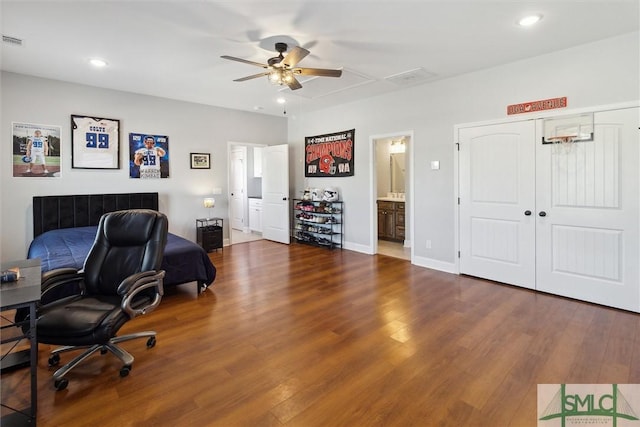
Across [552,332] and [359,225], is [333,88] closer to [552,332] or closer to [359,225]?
[359,225]

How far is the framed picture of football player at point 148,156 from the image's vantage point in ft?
17.7

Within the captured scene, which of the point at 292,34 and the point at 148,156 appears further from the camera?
the point at 148,156

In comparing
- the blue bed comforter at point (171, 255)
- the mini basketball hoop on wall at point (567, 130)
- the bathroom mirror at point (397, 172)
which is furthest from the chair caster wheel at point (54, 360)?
the bathroom mirror at point (397, 172)

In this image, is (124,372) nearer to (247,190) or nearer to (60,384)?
(60,384)

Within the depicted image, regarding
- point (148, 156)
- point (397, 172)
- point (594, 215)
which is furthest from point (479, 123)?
point (148, 156)

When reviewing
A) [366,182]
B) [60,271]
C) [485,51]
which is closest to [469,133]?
[485,51]

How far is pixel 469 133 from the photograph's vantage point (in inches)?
173

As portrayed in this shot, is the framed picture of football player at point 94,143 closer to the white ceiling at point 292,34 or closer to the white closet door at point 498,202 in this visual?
the white ceiling at point 292,34

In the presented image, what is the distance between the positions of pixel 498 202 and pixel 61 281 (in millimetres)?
4553

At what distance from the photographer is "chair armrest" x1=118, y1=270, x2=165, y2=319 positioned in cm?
226

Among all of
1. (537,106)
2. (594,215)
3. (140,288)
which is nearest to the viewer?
(140,288)

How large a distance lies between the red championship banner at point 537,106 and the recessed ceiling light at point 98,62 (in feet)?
16.1

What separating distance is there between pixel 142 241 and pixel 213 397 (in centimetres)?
135

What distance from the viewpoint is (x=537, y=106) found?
3.79 meters
